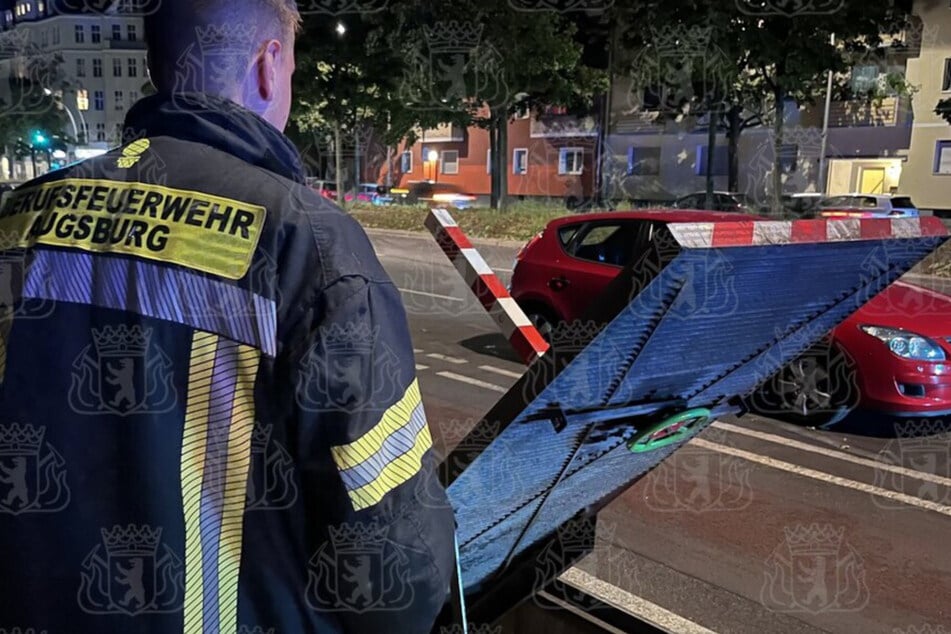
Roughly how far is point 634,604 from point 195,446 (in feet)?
9.44

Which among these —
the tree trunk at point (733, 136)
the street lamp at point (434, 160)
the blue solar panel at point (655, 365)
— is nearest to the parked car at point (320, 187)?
the blue solar panel at point (655, 365)

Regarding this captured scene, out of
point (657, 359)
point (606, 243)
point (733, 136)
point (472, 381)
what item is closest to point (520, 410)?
point (657, 359)

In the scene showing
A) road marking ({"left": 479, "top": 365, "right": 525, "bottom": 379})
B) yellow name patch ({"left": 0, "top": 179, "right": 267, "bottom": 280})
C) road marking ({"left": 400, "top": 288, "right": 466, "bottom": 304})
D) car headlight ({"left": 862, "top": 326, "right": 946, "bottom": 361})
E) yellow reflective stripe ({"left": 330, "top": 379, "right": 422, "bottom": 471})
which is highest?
yellow name patch ({"left": 0, "top": 179, "right": 267, "bottom": 280})

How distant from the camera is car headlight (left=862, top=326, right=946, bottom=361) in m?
5.55

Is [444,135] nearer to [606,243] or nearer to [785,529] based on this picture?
[606,243]

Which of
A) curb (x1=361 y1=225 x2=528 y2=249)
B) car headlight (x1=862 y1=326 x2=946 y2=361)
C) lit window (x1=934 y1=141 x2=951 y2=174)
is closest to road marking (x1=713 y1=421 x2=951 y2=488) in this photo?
car headlight (x1=862 y1=326 x2=946 y2=361)

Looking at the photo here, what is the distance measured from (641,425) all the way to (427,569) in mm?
896

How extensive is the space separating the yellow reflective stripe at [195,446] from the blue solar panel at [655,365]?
692 mm

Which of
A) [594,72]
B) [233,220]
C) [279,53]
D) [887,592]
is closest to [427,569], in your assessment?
[233,220]

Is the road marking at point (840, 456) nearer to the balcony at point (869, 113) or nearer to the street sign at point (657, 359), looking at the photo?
the street sign at point (657, 359)

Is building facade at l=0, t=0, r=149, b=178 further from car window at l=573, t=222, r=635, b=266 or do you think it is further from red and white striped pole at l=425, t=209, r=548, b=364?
car window at l=573, t=222, r=635, b=266

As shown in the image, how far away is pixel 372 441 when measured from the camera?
1.07 m

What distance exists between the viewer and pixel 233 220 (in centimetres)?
107

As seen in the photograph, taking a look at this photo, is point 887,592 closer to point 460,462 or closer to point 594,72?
point 460,462
